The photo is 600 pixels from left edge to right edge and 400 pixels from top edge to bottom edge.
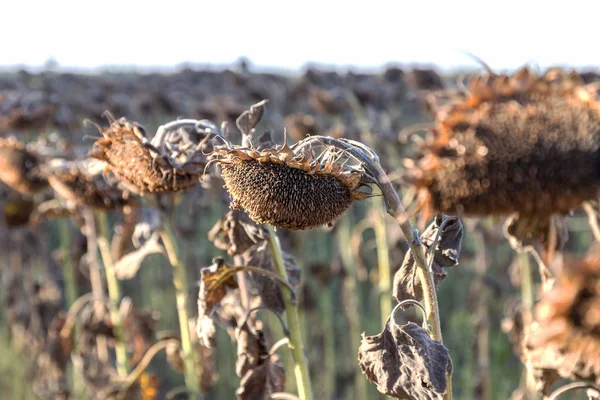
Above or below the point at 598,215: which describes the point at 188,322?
below

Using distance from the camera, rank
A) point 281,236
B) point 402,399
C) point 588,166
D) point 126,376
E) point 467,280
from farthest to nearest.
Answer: point 467,280, point 281,236, point 126,376, point 402,399, point 588,166

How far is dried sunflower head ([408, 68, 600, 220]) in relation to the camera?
1.30 meters

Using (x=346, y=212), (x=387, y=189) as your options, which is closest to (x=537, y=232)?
(x=387, y=189)

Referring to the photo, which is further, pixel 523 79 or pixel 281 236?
pixel 281 236

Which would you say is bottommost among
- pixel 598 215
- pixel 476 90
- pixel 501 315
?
pixel 501 315

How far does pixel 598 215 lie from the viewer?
6.27 feet

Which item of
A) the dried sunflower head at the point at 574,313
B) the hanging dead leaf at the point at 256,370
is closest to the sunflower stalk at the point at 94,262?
the hanging dead leaf at the point at 256,370

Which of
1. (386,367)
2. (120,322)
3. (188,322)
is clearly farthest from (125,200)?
(386,367)

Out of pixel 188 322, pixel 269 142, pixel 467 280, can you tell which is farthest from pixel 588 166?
pixel 467 280

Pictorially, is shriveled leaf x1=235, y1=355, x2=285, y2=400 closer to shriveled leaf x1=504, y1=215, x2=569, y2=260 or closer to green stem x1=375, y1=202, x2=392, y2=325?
shriveled leaf x1=504, y1=215, x2=569, y2=260

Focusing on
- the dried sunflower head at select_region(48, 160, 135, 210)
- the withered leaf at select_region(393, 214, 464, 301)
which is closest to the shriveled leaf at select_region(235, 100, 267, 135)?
the withered leaf at select_region(393, 214, 464, 301)

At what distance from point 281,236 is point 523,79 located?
314 cm

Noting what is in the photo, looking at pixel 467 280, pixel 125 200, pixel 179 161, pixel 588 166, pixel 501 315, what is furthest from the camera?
pixel 467 280

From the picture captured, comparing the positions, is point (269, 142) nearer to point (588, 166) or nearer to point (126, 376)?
point (588, 166)
